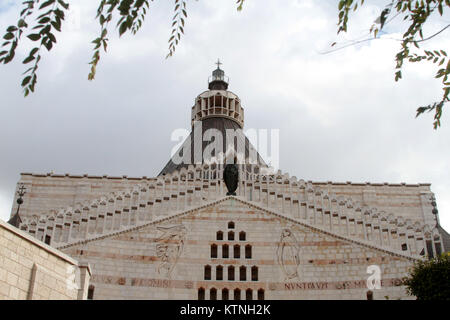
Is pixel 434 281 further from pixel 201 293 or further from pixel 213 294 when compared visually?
pixel 201 293

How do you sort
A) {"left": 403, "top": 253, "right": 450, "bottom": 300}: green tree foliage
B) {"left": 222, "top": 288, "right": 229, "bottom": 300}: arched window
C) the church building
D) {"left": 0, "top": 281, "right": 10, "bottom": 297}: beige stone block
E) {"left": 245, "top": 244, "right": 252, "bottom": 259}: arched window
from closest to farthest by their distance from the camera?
{"left": 0, "top": 281, "right": 10, "bottom": 297}: beige stone block < {"left": 403, "top": 253, "right": 450, "bottom": 300}: green tree foliage < the church building < {"left": 222, "top": 288, "right": 229, "bottom": 300}: arched window < {"left": 245, "top": 244, "right": 252, "bottom": 259}: arched window

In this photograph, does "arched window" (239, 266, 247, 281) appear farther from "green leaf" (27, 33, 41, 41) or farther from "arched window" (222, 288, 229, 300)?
"green leaf" (27, 33, 41, 41)

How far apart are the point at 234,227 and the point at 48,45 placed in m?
20.5

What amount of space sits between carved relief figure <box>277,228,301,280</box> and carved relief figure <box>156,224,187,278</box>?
4.35 meters

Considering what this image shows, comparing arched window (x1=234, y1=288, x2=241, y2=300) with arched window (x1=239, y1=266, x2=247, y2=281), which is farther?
arched window (x1=239, y1=266, x2=247, y2=281)

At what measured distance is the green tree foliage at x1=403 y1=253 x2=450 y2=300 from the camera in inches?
666

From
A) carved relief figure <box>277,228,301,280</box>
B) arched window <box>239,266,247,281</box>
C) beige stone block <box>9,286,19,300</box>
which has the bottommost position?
beige stone block <box>9,286,19,300</box>

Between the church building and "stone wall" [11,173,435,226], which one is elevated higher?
"stone wall" [11,173,435,226]

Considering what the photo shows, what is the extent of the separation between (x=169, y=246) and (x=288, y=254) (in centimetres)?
524

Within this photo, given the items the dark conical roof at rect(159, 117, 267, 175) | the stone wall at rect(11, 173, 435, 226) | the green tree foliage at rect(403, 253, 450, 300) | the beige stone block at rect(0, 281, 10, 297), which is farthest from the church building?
the beige stone block at rect(0, 281, 10, 297)

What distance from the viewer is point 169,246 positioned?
82.5 ft

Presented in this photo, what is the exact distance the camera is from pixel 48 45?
5918 mm

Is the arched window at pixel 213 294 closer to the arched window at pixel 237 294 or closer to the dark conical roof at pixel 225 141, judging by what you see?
the arched window at pixel 237 294
